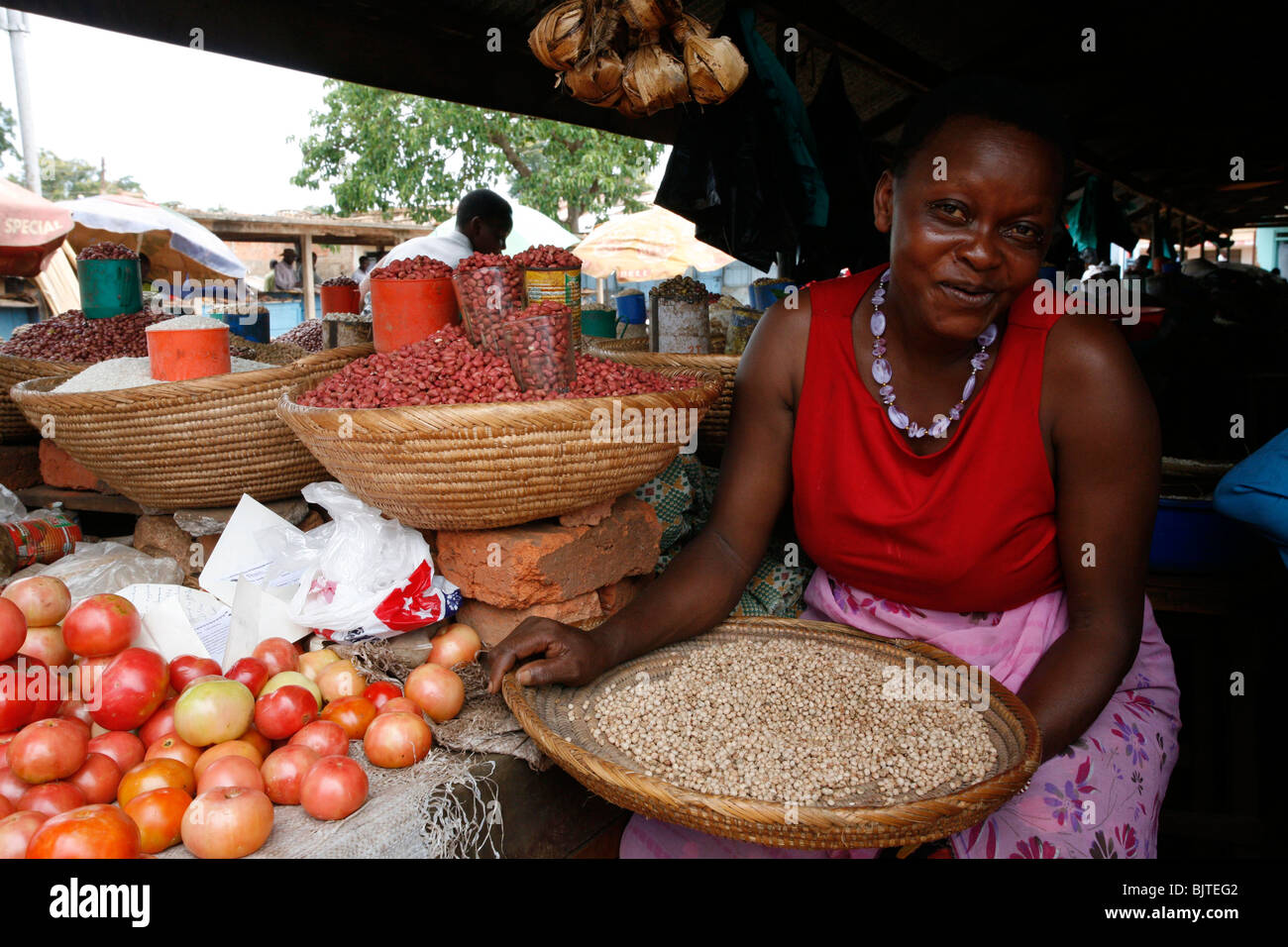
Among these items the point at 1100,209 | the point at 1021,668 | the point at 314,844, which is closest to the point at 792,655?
the point at 1021,668

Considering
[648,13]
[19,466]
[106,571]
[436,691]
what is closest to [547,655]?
[436,691]

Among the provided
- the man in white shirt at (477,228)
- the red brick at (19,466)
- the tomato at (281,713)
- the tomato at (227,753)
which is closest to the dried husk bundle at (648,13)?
the tomato at (281,713)

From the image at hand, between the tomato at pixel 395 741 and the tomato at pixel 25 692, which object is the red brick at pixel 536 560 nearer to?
the tomato at pixel 395 741

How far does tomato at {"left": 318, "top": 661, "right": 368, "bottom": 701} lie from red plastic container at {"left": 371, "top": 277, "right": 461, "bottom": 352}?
715 mm

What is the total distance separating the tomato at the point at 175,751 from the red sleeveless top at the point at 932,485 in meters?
1.19

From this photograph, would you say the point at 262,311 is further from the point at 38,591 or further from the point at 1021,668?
the point at 1021,668

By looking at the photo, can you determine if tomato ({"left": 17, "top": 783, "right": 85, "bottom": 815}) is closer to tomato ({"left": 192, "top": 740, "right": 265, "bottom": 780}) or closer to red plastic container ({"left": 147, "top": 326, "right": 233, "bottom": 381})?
tomato ({"left": 192, "top": 740, "right": 265, "bottom": 780})

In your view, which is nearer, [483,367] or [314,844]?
[314,844]

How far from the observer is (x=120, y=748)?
4.53 feet

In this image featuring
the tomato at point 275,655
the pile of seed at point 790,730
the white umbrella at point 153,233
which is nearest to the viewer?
the pile of seed at point 790,730

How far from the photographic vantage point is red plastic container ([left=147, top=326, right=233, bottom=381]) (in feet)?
6.39

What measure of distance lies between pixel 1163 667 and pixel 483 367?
4.73ft

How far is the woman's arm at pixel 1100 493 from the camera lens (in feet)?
4.93

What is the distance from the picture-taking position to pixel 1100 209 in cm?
812
